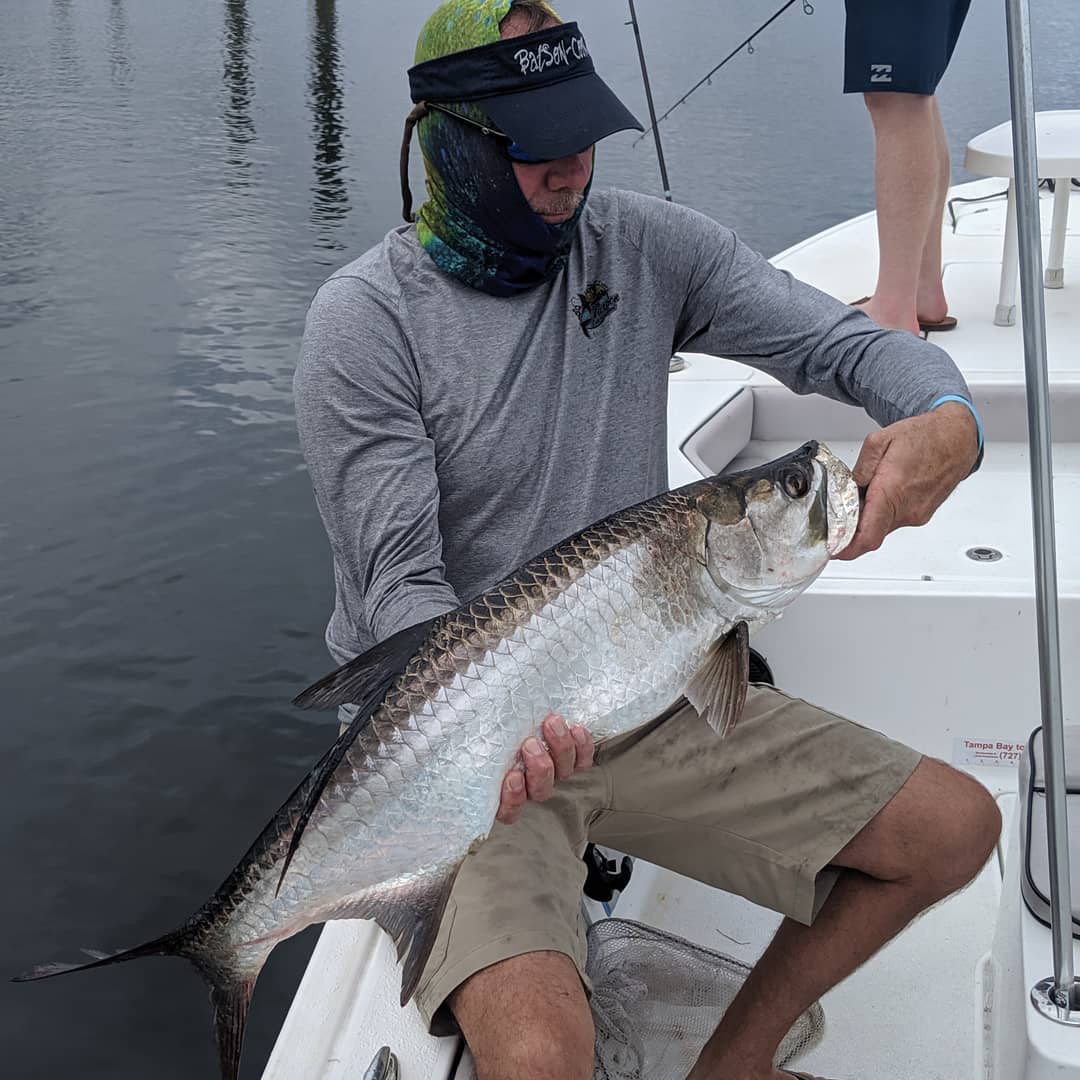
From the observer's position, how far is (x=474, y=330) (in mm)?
2455

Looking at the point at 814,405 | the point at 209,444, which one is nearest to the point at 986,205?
the point at 814,405

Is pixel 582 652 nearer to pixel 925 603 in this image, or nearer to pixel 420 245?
pixel 420 245

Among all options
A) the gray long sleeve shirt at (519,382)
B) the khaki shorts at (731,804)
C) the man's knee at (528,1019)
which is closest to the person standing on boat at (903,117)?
the gray long sleeve shirt at (519,382)

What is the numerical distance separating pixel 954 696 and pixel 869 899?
3.30 ft

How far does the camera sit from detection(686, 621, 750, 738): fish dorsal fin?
202cm

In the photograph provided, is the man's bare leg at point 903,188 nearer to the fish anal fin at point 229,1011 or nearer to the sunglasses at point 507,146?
the sunglasses at point 507,146

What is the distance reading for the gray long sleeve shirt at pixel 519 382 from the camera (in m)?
2.34

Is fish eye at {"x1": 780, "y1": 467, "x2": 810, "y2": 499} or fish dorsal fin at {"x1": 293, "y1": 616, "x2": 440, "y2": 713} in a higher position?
fish eye at {"x1": 780, "y1": 467, "x2": 810, "y2": 499}

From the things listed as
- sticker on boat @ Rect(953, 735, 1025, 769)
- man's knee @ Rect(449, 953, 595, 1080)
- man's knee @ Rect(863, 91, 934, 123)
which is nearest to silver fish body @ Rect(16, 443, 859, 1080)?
man's knee @ Rect(449, 953, 595, 1080)

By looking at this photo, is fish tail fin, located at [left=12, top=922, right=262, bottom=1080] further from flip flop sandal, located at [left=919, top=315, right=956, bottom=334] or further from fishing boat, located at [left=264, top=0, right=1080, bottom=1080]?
flip flop sandal, located at [left=919, top=315, right=956, bottom=334]

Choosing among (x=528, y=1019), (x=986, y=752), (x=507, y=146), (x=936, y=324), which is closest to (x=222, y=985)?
(x=528, y=1019)

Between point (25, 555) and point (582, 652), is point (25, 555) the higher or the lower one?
the lower one

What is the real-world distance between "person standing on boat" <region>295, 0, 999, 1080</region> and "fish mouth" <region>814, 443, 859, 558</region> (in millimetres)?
127

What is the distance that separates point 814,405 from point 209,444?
5.50m
